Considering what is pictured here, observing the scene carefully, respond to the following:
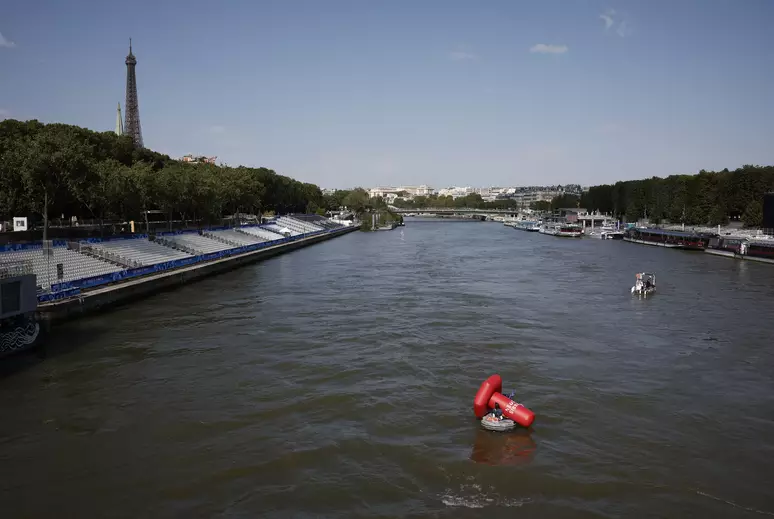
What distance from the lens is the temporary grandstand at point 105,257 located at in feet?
92.7

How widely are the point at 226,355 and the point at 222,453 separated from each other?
8.41 meters

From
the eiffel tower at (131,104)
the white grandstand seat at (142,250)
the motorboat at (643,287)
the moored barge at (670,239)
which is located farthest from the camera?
the eiffel tower at (131,104)

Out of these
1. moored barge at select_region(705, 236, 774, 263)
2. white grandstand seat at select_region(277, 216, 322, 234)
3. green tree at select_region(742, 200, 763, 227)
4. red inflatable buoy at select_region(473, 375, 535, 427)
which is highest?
green tree at select_region(742, 200, 763, 227)

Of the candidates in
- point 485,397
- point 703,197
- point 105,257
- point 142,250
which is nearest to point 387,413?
point 485,397

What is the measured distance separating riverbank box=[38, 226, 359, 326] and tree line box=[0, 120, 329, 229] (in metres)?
8.07

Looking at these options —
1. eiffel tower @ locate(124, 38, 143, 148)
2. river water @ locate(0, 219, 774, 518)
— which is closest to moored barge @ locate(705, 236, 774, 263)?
river water @ locate(0, 219, 774, 518)

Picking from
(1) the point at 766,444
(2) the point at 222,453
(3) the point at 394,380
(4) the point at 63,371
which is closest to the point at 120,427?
(2) the point at 222,453

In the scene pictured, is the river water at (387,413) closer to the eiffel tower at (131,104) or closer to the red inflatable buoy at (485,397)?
the red inflatable buoy at (485,397)

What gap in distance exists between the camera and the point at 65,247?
34.2m

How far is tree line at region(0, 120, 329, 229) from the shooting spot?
35062 millimetres

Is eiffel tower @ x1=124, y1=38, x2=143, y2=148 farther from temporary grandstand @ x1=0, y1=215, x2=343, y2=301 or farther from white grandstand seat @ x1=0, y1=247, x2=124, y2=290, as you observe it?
white grandstand seat @ x1=0, y1=247, x2=124, y2=290

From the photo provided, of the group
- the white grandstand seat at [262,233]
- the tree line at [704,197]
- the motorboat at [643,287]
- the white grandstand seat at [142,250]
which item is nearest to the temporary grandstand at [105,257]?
the white grandstand seat at [142,250]

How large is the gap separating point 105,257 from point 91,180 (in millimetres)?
8167

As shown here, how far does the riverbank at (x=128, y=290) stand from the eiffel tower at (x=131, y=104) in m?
81.7
